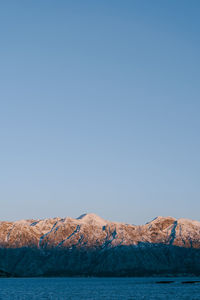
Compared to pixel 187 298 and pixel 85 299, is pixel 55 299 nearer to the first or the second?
pixel 85 299

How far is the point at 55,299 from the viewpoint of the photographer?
196125mm

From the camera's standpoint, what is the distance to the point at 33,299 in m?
195

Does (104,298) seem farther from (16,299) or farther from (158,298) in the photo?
(16,299)

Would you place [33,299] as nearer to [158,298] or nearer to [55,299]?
[55,299]

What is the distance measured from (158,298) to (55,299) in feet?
139

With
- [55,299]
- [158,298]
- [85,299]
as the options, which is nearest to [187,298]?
[158,298]

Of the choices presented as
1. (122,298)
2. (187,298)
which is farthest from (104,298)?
(187,298)

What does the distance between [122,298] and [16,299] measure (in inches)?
1730

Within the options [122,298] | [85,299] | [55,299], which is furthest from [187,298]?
[55,299]

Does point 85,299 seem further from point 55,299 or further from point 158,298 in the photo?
point 158,298

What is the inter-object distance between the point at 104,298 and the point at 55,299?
20.4m

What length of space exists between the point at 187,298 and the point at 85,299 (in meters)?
41.6

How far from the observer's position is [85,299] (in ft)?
645

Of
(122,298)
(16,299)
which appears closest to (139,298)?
(122,298)
